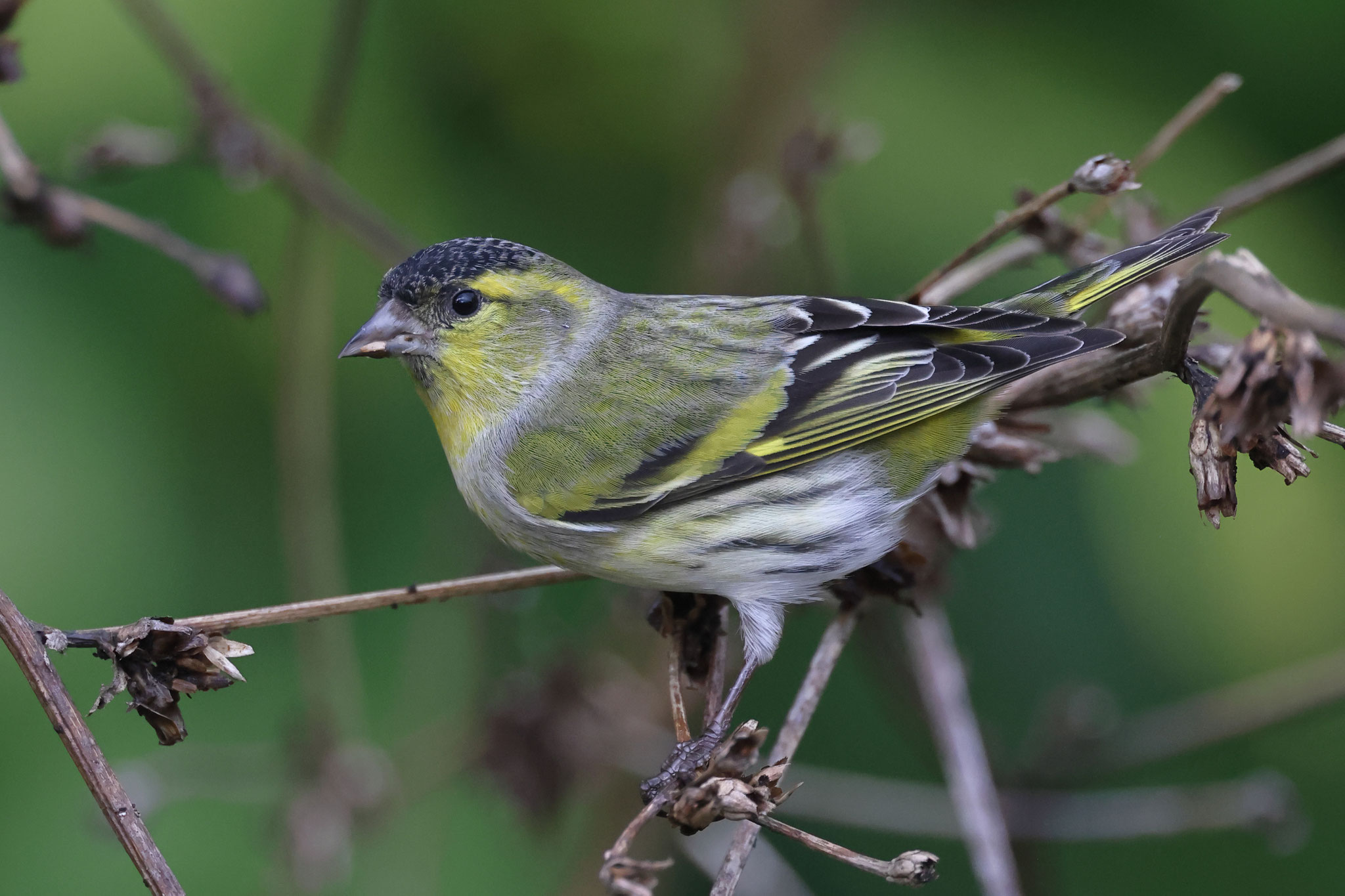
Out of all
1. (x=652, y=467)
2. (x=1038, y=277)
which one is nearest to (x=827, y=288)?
(x=652, y=467)

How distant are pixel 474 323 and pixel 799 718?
1351 mm

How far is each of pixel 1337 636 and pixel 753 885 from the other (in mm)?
1614

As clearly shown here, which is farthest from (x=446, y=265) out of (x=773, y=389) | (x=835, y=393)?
(x=835, y=393)

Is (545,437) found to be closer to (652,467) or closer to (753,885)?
(652,467)

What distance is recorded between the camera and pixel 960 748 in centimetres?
252

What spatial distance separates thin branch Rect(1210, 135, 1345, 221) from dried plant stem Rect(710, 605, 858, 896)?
1100 millimetres

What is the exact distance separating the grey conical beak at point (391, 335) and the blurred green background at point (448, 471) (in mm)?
552

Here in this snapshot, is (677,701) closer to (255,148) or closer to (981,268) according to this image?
(981,268)

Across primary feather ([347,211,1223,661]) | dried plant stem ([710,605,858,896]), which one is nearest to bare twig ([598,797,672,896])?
dried plant stem ([710,605,858,896])

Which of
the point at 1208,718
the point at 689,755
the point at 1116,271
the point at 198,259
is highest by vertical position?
the point at 1116,271

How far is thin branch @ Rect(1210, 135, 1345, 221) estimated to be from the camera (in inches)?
88.1

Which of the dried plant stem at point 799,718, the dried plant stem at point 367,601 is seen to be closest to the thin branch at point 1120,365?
the dried plant stem at point 799,718

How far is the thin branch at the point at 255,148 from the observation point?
286cm

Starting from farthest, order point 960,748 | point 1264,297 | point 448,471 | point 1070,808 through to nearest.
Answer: point 448,471, point 1070,808, point 960,748, point 1264,297
